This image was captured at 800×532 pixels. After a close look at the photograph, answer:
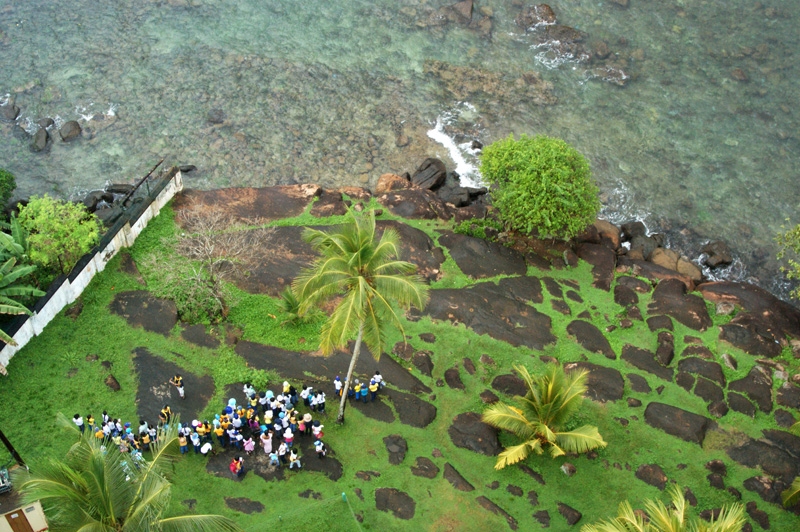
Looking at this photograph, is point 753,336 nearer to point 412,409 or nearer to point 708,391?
point 708,391

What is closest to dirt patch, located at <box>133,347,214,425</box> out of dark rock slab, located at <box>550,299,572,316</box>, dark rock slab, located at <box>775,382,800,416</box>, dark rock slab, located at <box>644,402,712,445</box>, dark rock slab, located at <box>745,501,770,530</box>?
dark rock slab, located at <box>550,299,572,316</box>

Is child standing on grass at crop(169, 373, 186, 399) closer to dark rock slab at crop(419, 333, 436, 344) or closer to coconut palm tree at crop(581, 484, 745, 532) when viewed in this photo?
dark rock slab at crop(419, 333, 436, 344)

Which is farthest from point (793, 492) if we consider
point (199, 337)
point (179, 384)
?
point (199, 337)

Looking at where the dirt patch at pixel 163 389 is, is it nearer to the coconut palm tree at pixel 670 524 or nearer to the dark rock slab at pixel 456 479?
the dark rock slab at pixel 456 479

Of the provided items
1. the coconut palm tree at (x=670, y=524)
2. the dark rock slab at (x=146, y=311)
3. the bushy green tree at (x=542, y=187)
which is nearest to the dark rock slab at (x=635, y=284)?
the bushy green tree at (x=542, y=187)

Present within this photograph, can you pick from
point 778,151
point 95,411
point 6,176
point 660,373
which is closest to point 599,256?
point 660,373

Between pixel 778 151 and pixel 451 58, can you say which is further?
pixel 451 58

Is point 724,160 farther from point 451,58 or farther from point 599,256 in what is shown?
point 451,58
